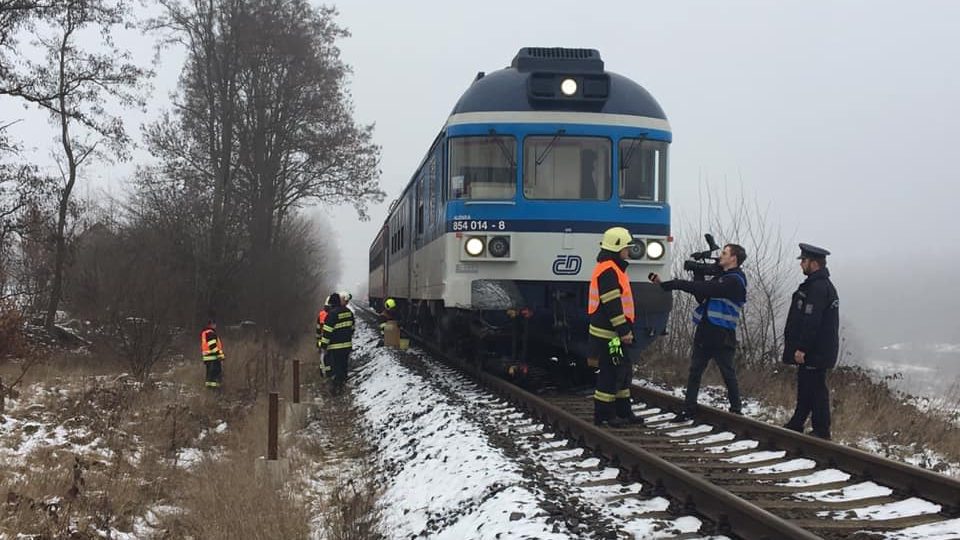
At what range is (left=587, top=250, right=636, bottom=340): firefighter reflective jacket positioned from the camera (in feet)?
21.7

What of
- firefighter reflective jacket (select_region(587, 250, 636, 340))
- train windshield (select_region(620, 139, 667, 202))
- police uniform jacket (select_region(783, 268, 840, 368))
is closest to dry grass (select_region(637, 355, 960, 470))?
police uniform jacket (select_region(783, 268, 840, 368))

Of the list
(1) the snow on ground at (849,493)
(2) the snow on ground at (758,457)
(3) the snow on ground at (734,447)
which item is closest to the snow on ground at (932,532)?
(1) the snow on ground at (849,493)

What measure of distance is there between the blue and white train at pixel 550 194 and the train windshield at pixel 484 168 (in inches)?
0.4

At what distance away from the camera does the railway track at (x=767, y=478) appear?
4.05 m

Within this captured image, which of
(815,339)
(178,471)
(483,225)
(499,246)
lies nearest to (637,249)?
(499,246)

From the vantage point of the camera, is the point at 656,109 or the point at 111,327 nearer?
the point at 656,109

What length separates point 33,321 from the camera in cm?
1783

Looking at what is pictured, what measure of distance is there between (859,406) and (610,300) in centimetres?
409

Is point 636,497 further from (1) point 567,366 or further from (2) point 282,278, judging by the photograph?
(2) point 282,278

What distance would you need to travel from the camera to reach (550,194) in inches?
335

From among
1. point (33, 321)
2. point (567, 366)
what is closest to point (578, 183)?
point (567, 366)

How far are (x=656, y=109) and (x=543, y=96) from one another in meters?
1.41

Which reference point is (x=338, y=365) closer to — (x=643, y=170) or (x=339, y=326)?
(x=339, y=326)

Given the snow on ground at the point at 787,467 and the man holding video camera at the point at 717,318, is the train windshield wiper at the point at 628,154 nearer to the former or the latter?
the man holding video camera at the point at 717,318
